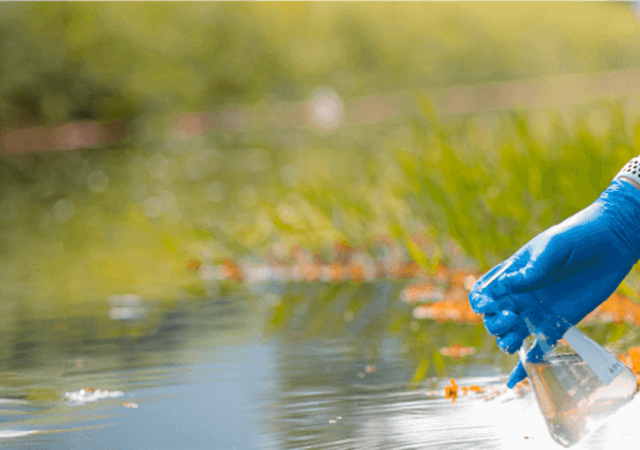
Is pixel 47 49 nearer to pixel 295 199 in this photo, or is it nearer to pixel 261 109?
pixel 261 109

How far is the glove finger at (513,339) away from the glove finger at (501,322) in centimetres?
3

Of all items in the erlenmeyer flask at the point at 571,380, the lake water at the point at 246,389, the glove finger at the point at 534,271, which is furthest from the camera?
the lake water at the point at 246,389

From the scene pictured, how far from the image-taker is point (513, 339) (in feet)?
10.6

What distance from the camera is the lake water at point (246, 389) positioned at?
3.75m

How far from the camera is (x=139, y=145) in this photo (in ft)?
83.3

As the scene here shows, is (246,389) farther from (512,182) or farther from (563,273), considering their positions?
(512,182)

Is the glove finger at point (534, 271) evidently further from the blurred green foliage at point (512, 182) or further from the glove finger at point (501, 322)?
the blurred green foliage at point (512, 182)

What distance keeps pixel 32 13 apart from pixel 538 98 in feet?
46.8

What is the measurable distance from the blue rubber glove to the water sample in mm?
61

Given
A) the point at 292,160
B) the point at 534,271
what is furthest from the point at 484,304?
the point at 292,160

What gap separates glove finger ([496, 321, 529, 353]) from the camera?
324 centimetres

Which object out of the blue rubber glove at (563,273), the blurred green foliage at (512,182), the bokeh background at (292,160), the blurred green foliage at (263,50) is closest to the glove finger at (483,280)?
the blue rubber glove at (563,273)

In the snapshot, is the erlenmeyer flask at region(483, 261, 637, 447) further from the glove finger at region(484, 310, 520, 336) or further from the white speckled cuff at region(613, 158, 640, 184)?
the white speckled cuff at region(613, 158, 640, 184)

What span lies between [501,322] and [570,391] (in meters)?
0.36
